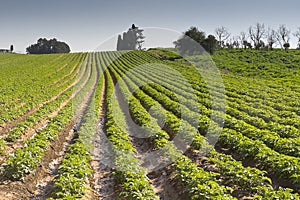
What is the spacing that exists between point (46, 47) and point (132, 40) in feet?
202

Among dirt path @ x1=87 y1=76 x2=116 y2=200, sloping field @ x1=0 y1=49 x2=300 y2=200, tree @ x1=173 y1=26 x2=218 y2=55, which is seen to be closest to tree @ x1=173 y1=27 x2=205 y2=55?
tree @ x1=173 y1=26 x2=218 y2=55

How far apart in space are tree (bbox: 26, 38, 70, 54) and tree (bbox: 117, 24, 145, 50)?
45.2m

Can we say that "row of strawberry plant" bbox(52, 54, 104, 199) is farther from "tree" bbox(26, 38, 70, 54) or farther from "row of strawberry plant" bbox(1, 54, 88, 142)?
"tree" bbox(26, 38, 70, 54)

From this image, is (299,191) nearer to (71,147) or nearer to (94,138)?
(71,147)

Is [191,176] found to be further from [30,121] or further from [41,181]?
[30,121]

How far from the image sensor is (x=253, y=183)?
8211mm

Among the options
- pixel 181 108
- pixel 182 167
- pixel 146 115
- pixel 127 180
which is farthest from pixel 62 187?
pixel 181 108

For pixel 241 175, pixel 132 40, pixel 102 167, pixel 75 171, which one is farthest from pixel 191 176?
pixel 132 40

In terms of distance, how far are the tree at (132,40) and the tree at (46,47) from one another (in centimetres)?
4519

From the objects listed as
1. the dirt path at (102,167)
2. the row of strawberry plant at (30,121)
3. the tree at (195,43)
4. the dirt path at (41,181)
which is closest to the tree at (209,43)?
the tree at (195,43)

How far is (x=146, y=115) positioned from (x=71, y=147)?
19.1 feet

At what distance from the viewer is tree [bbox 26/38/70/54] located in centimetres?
14625

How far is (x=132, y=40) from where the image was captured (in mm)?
102625

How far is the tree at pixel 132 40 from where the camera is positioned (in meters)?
95.5
